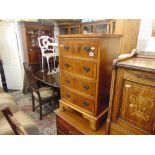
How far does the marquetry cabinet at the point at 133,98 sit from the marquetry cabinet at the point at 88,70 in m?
0.18

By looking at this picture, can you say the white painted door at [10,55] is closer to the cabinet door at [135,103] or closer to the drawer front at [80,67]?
Result: the drawer front at [80,67]

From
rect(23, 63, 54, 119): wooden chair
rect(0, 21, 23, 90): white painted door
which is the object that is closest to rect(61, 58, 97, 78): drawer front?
rect(23, 63, 54, 119): wooden chair

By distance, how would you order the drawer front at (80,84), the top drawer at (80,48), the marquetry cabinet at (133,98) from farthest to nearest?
the drawer front at (80,84), the top drawer at (80,48), the marquetry cabinet at (133,98)

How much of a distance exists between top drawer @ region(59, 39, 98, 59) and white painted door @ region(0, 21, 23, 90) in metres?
2.61

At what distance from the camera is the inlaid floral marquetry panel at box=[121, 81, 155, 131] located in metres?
0.72

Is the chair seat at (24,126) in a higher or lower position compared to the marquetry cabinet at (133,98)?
lower

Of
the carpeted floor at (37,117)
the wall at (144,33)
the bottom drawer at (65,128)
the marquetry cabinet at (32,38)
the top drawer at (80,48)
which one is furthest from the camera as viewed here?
the marquetry cabinet at (32,38)

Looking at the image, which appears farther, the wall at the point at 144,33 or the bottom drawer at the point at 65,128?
the bottom drawer at the point at 65,128

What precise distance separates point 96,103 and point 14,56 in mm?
3074

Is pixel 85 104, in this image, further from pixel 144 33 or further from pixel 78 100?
pixel 144 33

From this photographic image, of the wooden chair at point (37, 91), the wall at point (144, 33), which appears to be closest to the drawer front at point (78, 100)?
the wall at point (144, 33)

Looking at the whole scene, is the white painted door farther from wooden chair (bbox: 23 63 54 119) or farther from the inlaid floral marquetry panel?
the inlaid floral marquetry panel

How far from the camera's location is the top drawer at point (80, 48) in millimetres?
949

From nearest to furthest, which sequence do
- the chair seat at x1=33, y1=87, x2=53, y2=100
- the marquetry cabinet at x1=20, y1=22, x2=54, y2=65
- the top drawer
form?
the top drawer < the chair seat at x1=33, y1=87, x2=53, y2=100 < the marquetry cabinet at x1=20, y1=22, x2=54, y2=65
